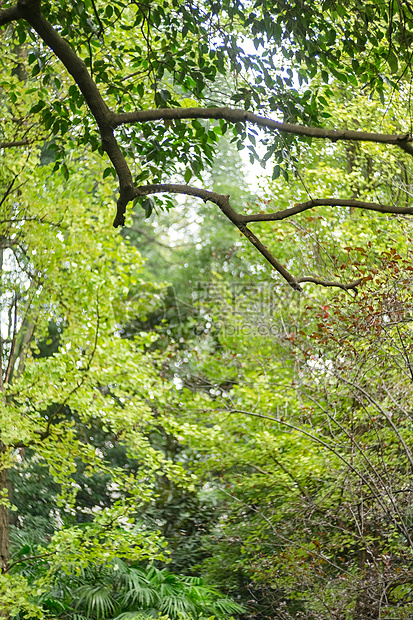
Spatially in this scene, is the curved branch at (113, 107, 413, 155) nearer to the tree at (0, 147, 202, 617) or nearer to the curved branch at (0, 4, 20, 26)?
the curved branch at (0, 4, 20, 26)

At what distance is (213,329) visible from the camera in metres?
10.1

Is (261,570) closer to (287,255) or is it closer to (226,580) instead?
(226,580)

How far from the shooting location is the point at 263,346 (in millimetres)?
8523

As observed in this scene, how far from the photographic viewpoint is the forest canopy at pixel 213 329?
377 centimetres

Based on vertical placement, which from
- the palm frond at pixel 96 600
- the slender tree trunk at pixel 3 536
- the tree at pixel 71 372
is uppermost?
the tree at pixel 71 372

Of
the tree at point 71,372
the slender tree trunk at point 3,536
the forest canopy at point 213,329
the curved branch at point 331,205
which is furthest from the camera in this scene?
the slender tree trunk at point 3,536

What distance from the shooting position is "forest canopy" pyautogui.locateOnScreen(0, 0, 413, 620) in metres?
3.77

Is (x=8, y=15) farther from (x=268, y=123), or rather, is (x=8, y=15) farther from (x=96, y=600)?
(x=96, y=600)

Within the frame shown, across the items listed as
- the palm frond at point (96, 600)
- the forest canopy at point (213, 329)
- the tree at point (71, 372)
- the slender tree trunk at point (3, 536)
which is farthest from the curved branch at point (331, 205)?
the palm frond at point (96, 600)

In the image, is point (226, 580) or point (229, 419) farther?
point (226, 580)

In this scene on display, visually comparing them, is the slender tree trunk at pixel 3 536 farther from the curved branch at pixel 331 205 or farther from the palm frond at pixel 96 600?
the curved branch at pixel 331 205

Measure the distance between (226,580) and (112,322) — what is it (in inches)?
154

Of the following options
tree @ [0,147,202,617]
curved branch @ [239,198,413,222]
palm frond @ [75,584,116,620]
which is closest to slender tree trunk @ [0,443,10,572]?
tree @ [0,147,202,617]

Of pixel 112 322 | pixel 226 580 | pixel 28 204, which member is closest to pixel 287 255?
pixel 112 322
